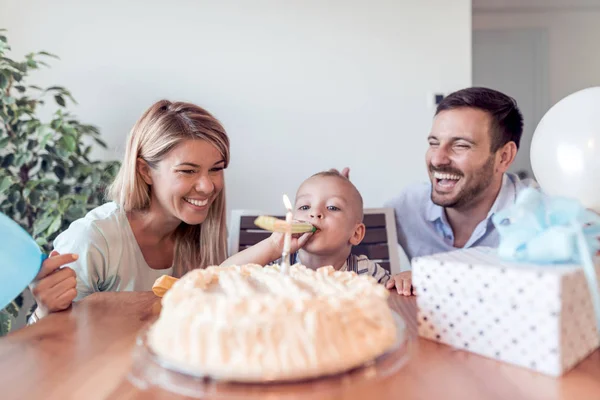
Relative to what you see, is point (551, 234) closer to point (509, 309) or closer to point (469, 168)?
point (509, 309)

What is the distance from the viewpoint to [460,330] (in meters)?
0.79

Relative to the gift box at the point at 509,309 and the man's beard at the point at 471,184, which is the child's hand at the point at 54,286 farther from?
the man's beard at the point at 471,184

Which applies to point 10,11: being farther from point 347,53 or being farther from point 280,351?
point 280,351

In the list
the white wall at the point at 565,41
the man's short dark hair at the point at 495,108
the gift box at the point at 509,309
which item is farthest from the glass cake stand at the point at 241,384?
the white wall at the point at 565,41

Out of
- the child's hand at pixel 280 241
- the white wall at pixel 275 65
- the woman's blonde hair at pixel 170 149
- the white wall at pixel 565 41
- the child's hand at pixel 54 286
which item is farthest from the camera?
the white wall at pixel 565 41

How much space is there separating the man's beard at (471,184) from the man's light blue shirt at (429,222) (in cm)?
8

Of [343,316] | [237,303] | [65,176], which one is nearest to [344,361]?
[343,316]

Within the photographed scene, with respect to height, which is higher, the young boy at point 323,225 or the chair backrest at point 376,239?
the young boy at point 323,225

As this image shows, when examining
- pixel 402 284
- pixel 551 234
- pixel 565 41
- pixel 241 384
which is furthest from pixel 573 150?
pixel 565 41

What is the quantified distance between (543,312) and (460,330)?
5.5 inches

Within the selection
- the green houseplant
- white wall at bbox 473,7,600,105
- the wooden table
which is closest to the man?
the wooden table

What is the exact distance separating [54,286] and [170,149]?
0.64 m

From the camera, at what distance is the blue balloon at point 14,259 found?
38.0 inches

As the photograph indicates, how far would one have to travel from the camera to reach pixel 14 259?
991mm
